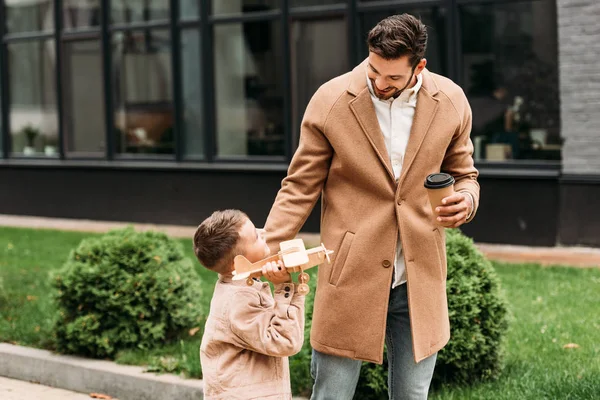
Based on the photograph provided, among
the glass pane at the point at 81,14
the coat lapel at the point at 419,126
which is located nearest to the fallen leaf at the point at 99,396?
the coat lapel at the point at 419,126

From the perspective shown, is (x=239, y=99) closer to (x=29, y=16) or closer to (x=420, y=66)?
(x=29, y=16)

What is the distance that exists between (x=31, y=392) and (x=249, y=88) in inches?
322

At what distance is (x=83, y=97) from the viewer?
1642 cm

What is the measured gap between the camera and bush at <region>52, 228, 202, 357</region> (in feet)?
22.4

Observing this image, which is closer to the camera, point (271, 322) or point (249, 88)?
point (271, 322)

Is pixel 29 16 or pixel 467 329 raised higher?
pixel 29 16

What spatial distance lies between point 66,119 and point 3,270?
21.2 ft

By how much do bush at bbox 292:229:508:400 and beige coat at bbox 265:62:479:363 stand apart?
160cm

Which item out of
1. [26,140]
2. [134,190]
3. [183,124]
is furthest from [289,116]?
[26,140]

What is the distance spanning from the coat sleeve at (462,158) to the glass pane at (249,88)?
32.2 feet

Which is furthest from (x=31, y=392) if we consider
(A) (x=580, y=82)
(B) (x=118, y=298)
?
(A) (x=580, y=82)

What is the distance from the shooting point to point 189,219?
14.8 meters

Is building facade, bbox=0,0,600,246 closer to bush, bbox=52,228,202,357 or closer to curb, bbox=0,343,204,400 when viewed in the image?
bush, bbox=52,228,202,357

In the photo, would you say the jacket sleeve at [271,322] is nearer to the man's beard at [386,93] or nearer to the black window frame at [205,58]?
the man's beard at [386,93]
